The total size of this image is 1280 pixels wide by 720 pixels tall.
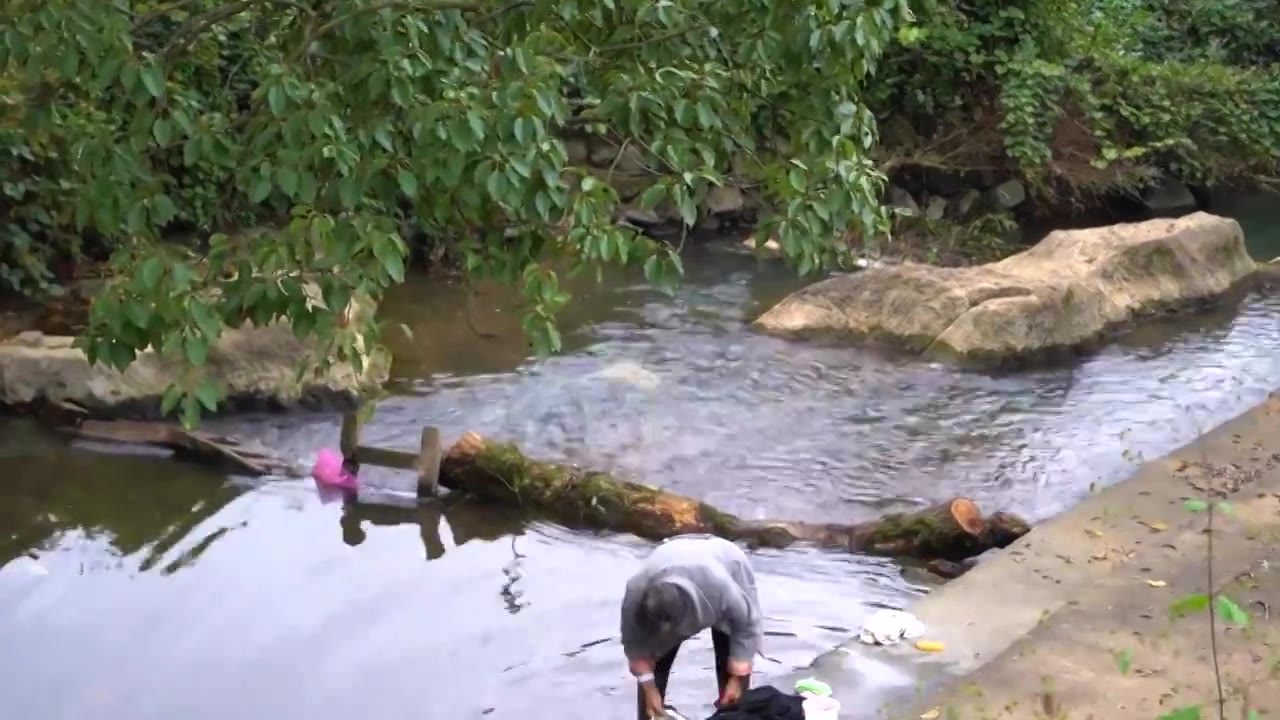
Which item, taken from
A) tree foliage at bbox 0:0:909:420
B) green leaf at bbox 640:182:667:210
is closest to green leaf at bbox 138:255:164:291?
tree foliage at bbox 0:0:909:420

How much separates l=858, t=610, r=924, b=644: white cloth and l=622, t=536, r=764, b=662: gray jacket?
3.11ft

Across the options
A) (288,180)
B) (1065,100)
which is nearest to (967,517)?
(288,180)

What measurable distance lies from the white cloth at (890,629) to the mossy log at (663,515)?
1.65 meters

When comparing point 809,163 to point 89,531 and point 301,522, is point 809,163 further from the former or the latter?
point 89,531

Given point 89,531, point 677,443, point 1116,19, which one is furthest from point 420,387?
point 1116,19

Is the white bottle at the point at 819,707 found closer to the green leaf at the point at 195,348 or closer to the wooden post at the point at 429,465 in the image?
the green leaf at the point at 195,348

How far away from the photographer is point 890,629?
587cm

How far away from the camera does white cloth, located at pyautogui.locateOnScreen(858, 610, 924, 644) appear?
19.2ft

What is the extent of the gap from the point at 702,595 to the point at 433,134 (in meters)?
1.86

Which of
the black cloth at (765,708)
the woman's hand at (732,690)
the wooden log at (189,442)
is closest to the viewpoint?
the black cloth at (765,708)

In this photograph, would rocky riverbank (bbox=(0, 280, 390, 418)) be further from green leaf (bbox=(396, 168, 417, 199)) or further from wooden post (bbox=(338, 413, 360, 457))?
green leaf (bbox=(396, 168, 417, 199))

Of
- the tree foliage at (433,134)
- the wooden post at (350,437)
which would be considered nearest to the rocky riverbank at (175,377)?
the wooden post at (350,437)

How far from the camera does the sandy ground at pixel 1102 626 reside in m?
5.20

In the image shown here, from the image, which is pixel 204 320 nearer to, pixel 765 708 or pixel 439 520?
pixel 765 708
